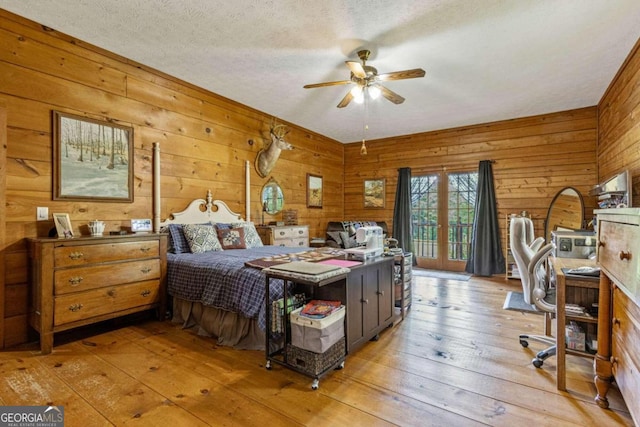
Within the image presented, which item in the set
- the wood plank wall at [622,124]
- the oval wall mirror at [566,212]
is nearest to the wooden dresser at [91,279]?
the wood plank wall at [622,124]

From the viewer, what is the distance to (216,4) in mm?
2387

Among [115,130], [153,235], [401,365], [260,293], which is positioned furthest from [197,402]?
[115,130]

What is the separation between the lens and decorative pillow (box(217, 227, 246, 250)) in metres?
3.71

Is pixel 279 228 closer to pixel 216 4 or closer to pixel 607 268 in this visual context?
pixel 216 4

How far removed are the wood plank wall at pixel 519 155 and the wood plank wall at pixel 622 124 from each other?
279mm

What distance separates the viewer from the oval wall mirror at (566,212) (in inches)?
185

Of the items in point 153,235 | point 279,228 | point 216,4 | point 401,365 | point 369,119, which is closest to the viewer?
point 401,365

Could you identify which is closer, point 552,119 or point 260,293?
point 260,293

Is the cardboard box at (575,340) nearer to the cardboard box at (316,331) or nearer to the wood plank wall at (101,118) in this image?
the cardboard box at (316,331)

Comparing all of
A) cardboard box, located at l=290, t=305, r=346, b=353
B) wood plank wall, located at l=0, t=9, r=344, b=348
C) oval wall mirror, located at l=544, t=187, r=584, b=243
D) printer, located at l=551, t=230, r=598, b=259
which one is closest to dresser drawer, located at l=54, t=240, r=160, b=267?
wood plank wall, located at l=0, t=9, r=344, b=348

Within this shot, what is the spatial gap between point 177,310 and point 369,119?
13.4ft

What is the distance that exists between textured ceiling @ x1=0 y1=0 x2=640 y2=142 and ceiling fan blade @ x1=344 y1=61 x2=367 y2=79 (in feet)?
0.88

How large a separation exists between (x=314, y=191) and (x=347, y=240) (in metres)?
1.20

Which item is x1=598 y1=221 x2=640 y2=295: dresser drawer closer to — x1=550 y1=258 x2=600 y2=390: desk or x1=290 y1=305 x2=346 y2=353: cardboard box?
x1=550 y1=258 x2=600 y2=390: desk
